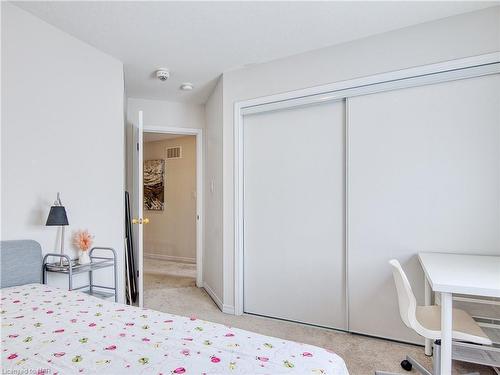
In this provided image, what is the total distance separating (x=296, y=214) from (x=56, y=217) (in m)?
1.92

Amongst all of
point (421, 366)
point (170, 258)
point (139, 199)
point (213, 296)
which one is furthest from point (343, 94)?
point (170, 258)

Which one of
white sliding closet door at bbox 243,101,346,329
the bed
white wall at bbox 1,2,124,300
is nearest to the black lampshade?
white wall at bbox 1,2,124,300

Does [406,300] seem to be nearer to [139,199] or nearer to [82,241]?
[82,241]

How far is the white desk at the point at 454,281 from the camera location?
1386 millimetres

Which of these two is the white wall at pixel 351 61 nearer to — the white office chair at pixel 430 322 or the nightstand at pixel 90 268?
the nightstand at pixel 90 268

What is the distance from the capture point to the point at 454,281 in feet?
4.77

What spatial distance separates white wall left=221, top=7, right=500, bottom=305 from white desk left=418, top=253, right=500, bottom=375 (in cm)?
147

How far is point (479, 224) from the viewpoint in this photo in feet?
6.97

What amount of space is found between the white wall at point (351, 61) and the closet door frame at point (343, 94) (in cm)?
5

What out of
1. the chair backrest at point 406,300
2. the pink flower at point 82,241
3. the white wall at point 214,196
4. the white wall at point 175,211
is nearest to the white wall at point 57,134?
the pink flower at point 82,241

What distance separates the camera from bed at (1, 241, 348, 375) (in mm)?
962

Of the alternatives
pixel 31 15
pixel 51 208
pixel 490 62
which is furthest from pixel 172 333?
pixel 490 62

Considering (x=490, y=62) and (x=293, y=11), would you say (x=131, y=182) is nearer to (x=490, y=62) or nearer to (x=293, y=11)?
(x=293, y=11)

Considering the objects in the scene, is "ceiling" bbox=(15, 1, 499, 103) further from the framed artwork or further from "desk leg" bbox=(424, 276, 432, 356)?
the framed artwork
